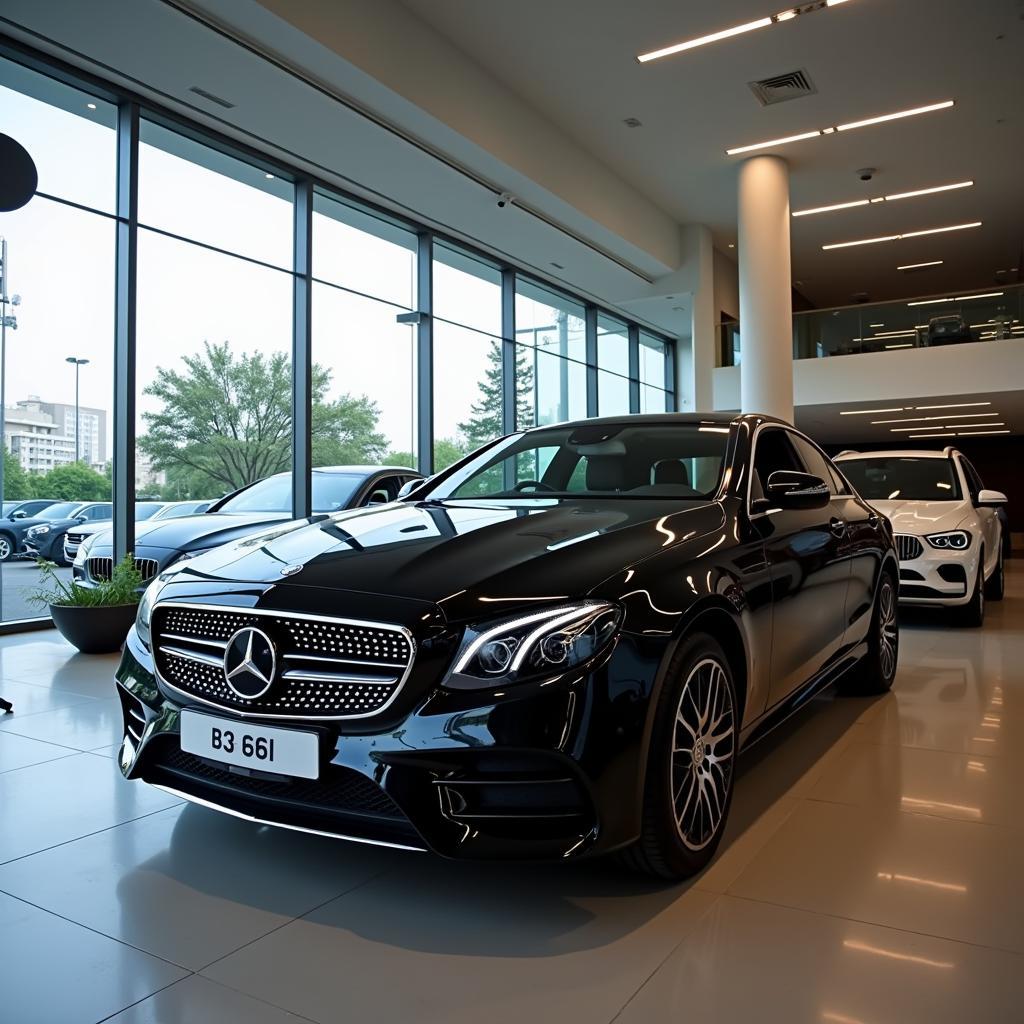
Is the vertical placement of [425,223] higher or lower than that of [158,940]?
higher

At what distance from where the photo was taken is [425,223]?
34.1ft

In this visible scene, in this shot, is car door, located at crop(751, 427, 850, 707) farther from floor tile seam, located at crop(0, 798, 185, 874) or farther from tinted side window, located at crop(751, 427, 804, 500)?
floor tile seam, located at crop(0, 798, 185, 874)

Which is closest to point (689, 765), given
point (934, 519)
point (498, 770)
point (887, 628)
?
point (498, 770)

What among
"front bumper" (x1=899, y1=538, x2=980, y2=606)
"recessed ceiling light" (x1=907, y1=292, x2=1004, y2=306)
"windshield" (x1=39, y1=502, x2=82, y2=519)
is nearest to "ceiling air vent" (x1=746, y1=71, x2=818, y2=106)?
"recessed ceiling light" (x1=907, y1=292, x2=1004, y2=306)

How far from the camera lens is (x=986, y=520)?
23.0 ft

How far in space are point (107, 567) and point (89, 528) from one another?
817mm

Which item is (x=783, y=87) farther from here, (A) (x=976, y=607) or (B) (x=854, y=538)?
(B) (x=854, y=538)

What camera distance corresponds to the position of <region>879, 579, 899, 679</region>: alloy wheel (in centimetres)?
403

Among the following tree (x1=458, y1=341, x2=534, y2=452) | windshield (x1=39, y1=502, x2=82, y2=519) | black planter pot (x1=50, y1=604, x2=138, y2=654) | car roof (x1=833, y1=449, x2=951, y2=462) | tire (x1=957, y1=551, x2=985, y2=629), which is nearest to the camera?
black planter pot (x1=50, y1=604, x2=138, y2=654)

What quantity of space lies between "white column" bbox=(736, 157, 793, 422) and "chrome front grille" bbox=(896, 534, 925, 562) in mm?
5111

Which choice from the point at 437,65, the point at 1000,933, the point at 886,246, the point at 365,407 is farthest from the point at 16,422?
the point at 886,246

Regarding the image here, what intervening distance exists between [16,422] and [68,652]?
2032 mm

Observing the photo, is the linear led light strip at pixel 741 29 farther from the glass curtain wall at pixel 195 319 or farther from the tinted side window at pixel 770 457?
the tinted side window at pixel 770 457

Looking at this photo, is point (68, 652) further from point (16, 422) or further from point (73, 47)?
point (73, 47)
